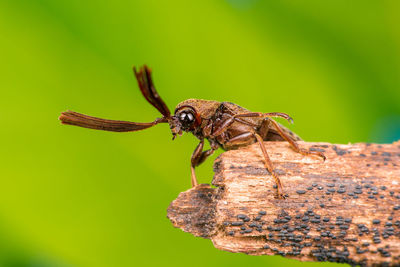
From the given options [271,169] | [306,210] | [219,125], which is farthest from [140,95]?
[306,210]

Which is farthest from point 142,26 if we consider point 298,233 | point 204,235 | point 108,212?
point 298,233

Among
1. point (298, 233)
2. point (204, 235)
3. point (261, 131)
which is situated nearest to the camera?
point (298, 233)

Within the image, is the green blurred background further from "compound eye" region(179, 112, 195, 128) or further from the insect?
"compound eye" region(179, 112, 195, 128)

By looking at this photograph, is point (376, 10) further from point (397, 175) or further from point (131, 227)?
point (131, 227)

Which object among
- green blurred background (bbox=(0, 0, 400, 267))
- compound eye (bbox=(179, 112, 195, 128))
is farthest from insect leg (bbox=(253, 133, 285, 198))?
green blurred background (bbox=(0, 0, 400, 267))

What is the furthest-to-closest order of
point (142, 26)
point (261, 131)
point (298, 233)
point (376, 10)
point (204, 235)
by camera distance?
point (376, 10), point (142, 26), point (261, 131), point (204, 235), point (298, 233)

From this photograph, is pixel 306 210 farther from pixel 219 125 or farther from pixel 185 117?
pixel 185 117

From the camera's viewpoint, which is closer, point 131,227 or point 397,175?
point 397,175

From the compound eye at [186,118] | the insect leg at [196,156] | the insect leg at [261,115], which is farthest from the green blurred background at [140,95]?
the insect leg at [261,115]

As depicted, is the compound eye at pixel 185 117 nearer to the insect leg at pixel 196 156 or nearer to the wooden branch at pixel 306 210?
the insect leg at pixel 196 156
